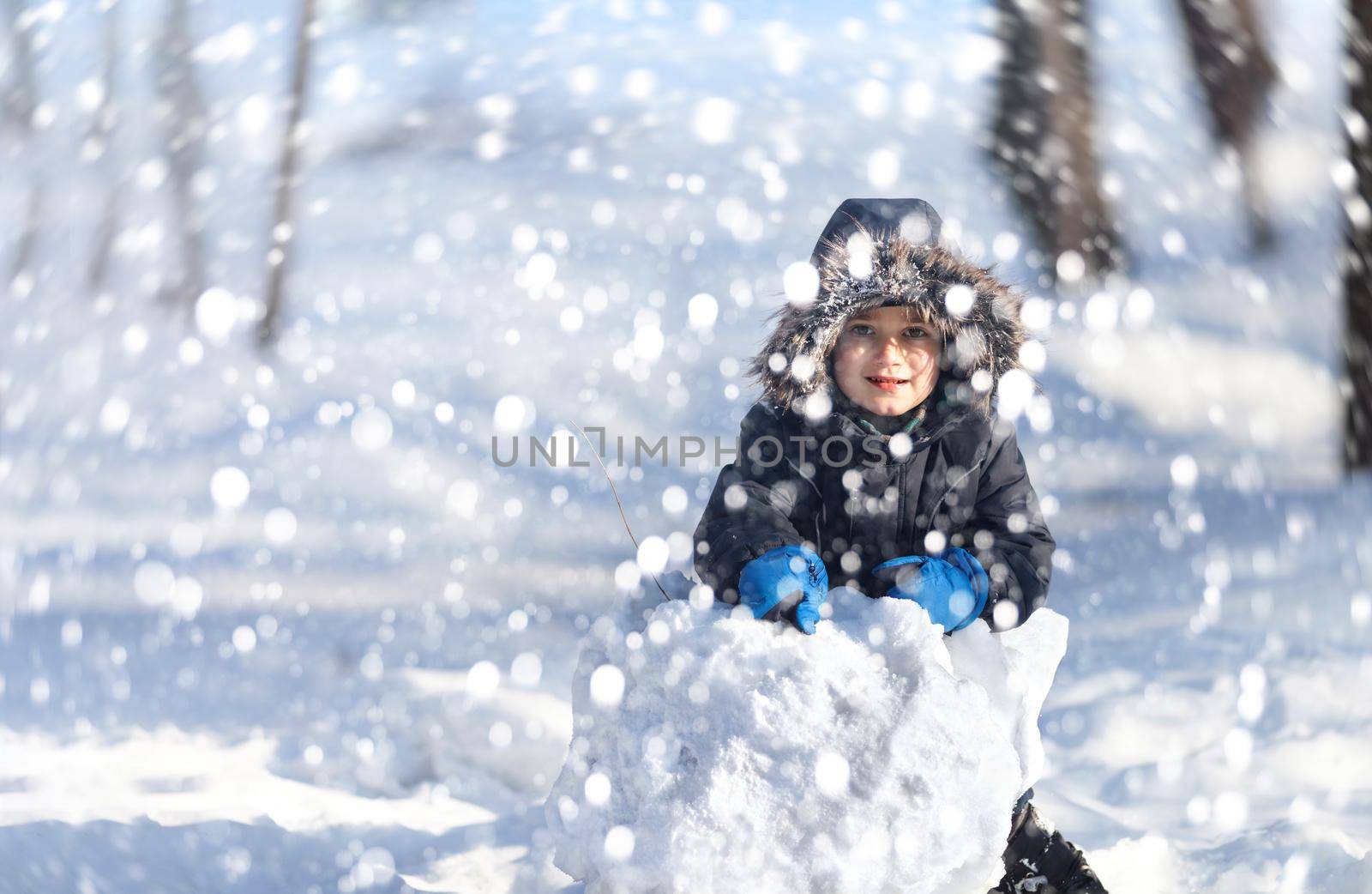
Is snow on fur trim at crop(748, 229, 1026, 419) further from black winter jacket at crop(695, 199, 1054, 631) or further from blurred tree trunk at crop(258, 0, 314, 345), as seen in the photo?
blurred tree trunk at crop(258, 0, 314, 345)

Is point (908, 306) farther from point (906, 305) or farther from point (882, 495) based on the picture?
point (882, 495)

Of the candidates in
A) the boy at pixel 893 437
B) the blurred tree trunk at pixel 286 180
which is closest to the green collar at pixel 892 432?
the boy at pixel 893 437

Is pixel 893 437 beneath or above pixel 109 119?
beneath

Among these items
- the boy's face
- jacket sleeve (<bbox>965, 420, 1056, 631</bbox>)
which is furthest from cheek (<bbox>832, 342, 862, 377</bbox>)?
jacket sleeve (<bbox>965, 420, 1056, 631</bbox>)

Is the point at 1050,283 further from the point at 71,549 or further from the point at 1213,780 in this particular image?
the point at 71,549

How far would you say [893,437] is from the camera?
0.63 m

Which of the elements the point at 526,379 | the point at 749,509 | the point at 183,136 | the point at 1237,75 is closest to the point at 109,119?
the point at 183,136

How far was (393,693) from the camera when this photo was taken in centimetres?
70

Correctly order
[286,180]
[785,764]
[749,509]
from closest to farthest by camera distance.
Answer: [785,764], [749,509], [286,180]

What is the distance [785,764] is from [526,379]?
0.39 meters

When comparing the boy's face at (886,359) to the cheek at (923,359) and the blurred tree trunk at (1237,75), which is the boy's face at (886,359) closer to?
the cheek at (923,359)

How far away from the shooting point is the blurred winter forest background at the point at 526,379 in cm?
66

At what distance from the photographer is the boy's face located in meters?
0.62

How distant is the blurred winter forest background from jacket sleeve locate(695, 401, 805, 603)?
0.05 metres
